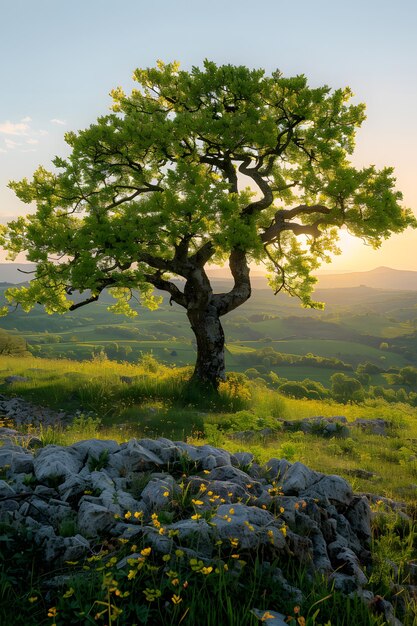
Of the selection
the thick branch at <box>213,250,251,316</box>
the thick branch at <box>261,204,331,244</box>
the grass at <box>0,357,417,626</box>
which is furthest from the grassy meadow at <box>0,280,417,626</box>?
the thick branch at <box>261,204,331,244</box>

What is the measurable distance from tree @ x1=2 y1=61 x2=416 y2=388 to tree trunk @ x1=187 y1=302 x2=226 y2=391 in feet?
0.16

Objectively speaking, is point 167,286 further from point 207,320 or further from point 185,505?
point 185,505

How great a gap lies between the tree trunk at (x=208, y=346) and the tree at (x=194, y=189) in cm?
5

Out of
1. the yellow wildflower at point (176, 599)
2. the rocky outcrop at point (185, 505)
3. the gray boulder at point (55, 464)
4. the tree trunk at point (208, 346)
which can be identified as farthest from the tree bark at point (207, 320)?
the yellow wildflower at point (176, 599)

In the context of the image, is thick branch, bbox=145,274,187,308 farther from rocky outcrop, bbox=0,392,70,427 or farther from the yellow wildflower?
the yellow wildflower

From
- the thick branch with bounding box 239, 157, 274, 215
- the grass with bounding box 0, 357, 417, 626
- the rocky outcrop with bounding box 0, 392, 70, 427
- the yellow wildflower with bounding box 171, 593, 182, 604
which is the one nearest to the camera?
the yellow wildflower with bounding box 171, 593, 182, 604

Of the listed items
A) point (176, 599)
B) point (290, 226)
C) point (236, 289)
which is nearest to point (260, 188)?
point (290, 226)

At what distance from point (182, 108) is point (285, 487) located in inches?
662

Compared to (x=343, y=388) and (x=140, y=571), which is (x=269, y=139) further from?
(x=343, y=388)

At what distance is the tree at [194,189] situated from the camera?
1617 centimetres

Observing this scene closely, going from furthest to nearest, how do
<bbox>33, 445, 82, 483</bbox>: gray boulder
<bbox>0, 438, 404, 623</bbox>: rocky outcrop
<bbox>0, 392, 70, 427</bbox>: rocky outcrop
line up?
<bbox>0, 392, 70, 427</bbox>: rocky outcrop
<bbox>33, 445, 82, 483</bbox>: gray boulder
<bbox>0, 438, 404, 623</bbox>: rocky outcrop

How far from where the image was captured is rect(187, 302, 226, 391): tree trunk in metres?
19.5

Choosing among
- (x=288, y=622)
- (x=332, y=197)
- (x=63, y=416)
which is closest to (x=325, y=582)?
(x=288, y=622)

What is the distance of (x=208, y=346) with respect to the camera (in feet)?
64.6
